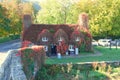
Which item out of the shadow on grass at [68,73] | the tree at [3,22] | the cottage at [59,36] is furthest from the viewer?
the tree at [3,22]

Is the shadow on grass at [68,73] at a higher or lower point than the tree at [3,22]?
lower

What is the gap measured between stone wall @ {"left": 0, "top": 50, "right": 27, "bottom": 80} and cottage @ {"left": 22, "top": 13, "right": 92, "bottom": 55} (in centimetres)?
2214

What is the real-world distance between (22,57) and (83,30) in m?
24.8

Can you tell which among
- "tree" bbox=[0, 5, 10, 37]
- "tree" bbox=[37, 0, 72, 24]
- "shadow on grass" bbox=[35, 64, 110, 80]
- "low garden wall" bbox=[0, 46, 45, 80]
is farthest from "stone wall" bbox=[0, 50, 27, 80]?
"tree" bbox=[37, 0, 72, 24]

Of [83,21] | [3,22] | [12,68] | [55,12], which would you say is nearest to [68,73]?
[12,68]

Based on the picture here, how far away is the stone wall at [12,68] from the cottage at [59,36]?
22.1 metres

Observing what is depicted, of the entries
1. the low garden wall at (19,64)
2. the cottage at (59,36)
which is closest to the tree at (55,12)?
the cottage at (59,36)

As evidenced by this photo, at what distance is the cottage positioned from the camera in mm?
43469

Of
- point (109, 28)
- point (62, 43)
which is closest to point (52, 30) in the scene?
point (62, 43)

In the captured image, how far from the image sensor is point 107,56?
132ft

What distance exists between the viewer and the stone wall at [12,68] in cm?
1629

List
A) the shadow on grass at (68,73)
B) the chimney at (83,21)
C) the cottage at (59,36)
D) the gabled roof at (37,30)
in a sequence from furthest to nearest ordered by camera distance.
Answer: the chimney at (83,21) < the gabled roof at (37,30) < the cottage at (59,36) < the shadow on grass at (68,73)

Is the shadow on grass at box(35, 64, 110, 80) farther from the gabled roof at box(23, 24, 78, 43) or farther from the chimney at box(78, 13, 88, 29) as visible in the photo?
the chimney at box(78, 13, 88, 29)

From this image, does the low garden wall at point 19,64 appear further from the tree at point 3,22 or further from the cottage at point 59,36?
the tree at point 3,22
